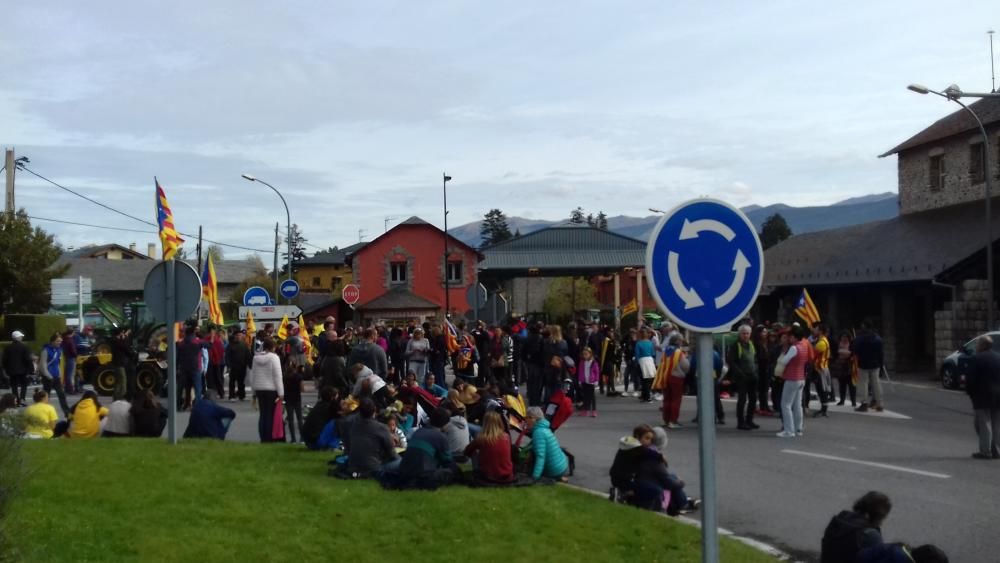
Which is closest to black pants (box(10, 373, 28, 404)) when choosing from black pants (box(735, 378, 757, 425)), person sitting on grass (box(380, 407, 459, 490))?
person sitting on grass (box(380, 407, 459, 490))

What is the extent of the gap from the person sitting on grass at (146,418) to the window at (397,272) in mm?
62617

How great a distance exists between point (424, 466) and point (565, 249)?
85.3m

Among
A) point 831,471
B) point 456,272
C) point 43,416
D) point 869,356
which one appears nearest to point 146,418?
point 43,416

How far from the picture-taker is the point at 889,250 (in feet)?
139

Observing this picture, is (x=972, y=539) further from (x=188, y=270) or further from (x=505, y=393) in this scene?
(x=188, y=270)

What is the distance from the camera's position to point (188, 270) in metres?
13.1

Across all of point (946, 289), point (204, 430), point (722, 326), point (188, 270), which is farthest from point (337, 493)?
point (946, 289)

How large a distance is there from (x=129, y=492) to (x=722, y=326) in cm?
724

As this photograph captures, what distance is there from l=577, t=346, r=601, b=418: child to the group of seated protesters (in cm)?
688

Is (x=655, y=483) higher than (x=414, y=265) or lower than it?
lower

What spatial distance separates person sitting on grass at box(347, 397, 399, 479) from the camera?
12188 mm

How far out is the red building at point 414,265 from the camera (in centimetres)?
7719

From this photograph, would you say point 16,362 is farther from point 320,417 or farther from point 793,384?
point 793,384

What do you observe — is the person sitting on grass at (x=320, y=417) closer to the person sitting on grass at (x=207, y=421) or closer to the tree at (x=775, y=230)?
the person sitting on grass at (x=207, y=421)
